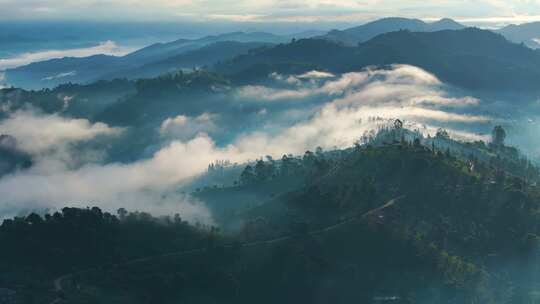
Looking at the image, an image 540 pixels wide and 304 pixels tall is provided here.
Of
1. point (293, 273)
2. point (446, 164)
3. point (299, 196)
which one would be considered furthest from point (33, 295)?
point (446, 164)

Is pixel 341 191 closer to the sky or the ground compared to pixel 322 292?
closer to the sky

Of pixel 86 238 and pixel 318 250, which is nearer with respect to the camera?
pixel 86 238

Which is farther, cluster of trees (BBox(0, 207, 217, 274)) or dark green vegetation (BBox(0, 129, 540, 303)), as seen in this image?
cluster of trees (BBox(0, 207, 217, 274))

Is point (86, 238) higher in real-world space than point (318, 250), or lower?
higher

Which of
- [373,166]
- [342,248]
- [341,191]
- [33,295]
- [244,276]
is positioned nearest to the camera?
[33,295]

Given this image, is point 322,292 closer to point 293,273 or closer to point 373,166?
point 293,273

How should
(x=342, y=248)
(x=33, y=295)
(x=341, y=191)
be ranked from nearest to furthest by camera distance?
(x=33, y=295) < (x=342, y=248) < (x=341, y=191)

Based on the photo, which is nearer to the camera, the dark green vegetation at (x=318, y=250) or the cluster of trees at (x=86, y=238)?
the dark green vegetation at (x=318, y=250)

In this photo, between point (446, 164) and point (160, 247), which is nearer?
point (160, 247)
